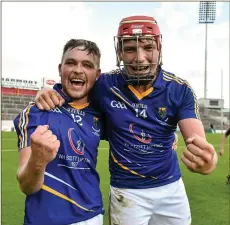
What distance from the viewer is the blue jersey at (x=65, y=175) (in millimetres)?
2379

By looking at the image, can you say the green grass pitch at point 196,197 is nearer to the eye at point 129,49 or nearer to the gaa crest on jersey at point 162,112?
the gaa crest on jersey at point 162,112

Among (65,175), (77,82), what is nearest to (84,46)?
(77,82)

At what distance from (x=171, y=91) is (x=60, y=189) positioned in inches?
39.9

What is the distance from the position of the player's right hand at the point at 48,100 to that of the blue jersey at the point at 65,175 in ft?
0.12

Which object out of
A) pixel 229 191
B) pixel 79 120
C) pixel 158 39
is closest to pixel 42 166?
pixel 79 120

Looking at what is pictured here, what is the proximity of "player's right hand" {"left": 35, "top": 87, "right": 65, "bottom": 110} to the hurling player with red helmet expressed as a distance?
24 millimetres

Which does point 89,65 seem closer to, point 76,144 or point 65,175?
point 76,144

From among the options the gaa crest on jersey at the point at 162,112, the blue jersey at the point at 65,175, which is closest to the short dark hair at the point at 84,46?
the blue jersey at the point at 65,175

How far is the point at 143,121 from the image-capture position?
2.76 meters

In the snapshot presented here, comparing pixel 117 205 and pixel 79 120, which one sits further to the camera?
pixel 117 205

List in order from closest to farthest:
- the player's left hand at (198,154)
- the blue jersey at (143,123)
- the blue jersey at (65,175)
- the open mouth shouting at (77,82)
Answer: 1. the player's left hand at (198,154)
2. the blue jersey at (65,175)
3. the open mouth shouting at (77,82)
4. the blue jersey at (143,123)

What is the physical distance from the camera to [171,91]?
9.00ft

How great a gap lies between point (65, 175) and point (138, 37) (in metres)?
1.05

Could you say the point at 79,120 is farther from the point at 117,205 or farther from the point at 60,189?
the point at 117,205
